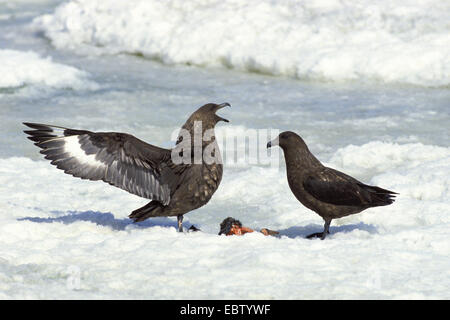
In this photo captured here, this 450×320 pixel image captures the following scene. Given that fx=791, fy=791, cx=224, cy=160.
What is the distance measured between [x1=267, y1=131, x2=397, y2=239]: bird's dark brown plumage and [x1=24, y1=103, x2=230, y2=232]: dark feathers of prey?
55 centimetres

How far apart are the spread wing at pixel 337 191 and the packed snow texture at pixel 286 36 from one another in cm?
529

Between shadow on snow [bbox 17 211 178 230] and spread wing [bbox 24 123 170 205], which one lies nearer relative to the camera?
spread wing [bbox 24 123 170 205]

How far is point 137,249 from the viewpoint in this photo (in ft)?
16.2

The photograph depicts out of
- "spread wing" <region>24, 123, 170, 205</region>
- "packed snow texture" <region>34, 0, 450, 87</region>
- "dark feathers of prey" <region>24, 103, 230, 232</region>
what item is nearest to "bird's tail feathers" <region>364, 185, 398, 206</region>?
"dark feathers of prey" <region>24, 103, 230, 232</region>

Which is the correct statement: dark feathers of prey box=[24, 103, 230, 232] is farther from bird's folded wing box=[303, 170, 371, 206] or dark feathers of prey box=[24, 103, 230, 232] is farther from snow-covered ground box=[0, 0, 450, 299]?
bird's folded wing box=[303, 170, 371, 206]

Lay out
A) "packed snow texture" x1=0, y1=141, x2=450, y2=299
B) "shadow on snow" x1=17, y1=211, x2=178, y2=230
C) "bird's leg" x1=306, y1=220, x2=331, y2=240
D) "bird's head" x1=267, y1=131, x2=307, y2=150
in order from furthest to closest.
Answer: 1. "shadow on snow" x1=17, y1=211, x2=178, y2=230
2. "bird's head" x1=267, y1=131, x2=307, y2=150
3. "bird's leg" x1=306, y1=220, x2=331, y2=240
4. "packed snow texture" x1=0, y1=141, x2=450, y2=299

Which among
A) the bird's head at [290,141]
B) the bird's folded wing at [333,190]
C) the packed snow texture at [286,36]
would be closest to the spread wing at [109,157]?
the bird's head at [290,141]

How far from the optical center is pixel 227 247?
4.88 meters

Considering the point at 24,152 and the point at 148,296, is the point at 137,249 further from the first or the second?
the point at 24,152

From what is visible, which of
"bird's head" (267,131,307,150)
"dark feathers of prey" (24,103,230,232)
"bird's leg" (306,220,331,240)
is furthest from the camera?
"bird's head" (267,131,307,150)

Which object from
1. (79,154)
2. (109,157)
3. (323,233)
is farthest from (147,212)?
(323,233)

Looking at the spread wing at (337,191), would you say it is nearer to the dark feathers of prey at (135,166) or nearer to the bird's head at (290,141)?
the bird's head at (290,141)

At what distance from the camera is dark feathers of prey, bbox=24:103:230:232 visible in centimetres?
538
